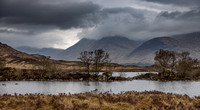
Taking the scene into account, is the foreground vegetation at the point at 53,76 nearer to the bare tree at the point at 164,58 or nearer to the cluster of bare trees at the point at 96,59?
the cluster of bare trees at the point at 96,59

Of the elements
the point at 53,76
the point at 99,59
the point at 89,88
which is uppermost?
the point at 99,59

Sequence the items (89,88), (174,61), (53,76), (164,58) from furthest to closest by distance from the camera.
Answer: (174,61) → (164,58) → (53,76) → (89,88)

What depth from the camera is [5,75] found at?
291 feet

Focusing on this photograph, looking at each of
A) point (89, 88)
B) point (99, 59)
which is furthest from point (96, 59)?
point (89, 88)

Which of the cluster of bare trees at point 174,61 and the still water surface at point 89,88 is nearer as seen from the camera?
the still water surface at point 89,88

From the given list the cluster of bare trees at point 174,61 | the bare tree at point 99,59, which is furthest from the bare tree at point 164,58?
the bare tree at point 99,59

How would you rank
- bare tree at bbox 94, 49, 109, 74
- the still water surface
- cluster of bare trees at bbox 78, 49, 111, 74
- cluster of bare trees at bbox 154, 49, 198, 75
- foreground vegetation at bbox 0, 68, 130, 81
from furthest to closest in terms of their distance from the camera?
cluster of bare trees at bbox 154, 49, 198, 75 < bare tree at bbox 94, 49, 109, 74 < cluster of bare trees at bbox 78, 49, 111, 74 < foreground vegetation at bbox 0, 68, 130, 81 < the still water surface

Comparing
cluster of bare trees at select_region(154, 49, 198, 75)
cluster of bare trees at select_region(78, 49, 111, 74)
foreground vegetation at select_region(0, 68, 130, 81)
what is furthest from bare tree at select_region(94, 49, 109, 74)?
cluster of bare trees at select_region(154, 49, 198, 75)

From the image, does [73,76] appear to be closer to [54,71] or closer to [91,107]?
[54,71]

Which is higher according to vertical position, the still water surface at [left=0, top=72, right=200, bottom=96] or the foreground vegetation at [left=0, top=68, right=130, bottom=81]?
the foreground vegetation at [left=0, top=68, right=130, bottom=81]

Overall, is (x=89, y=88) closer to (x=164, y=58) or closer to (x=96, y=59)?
(x=96, y=59)

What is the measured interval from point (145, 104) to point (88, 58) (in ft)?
225

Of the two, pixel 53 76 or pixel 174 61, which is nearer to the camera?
pixel 53 76

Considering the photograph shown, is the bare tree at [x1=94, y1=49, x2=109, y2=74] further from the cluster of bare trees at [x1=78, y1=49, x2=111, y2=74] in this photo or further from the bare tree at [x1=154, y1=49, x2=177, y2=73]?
the bare tree at [x1=154, y1=49, x2=177, y2=73]
